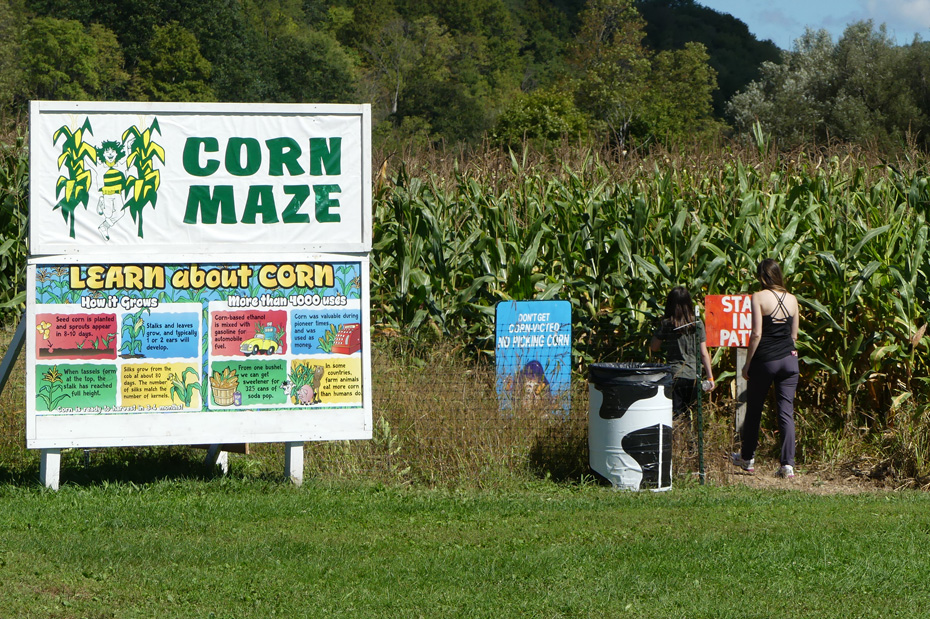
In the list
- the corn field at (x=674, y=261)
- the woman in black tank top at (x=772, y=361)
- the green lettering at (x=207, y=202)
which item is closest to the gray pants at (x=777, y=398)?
the woman in black tank top at (x=772, y=361)

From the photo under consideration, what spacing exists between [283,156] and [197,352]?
152 cm

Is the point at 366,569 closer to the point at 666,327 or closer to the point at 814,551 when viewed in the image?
the point at 814,551

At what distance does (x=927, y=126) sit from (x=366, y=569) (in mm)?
40064

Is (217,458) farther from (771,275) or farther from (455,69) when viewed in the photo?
(455,69)

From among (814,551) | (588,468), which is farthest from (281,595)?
(588,468)

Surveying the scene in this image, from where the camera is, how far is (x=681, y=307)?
8086 millimetres

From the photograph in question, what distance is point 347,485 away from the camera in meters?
7.22

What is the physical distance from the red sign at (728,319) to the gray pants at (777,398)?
28cm

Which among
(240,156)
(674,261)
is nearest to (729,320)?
(674,261)

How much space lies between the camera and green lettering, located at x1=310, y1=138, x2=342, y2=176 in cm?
707

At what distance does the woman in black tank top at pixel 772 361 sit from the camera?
7863 mm

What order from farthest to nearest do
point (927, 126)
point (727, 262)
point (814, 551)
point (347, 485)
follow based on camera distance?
point (927, 126), point (727, 262), point (347, 485), point (814, 551)

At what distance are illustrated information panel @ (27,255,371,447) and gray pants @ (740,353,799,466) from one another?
3196 mm

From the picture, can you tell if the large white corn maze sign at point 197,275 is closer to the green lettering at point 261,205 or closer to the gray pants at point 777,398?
the green lettering at point 261,205
